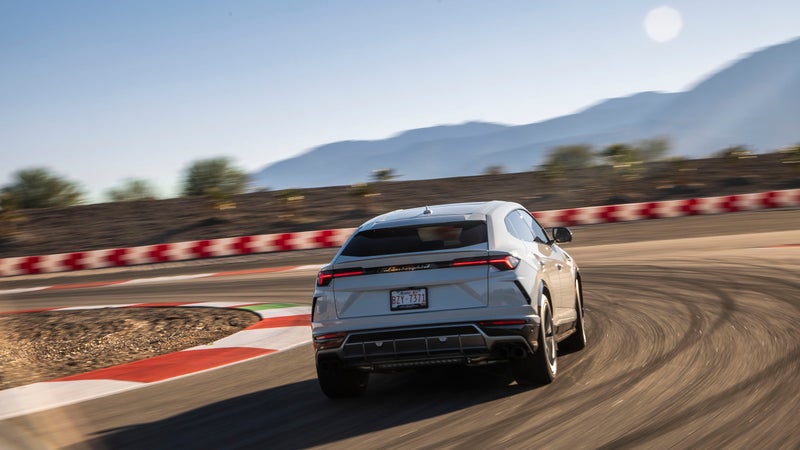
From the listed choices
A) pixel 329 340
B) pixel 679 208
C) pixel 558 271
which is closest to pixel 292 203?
pixel 679 208

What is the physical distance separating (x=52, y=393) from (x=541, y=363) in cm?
441

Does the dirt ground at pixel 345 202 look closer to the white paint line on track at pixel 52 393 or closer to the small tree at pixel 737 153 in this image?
the small tree at pixel 737 153

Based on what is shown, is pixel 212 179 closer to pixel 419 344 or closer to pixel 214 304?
pixel 214 304

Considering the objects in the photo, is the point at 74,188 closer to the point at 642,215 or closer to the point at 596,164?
the point at 596,164

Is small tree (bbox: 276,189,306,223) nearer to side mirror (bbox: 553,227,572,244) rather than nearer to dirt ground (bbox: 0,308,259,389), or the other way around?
dirt ground (bbox: 0,308,259,389)

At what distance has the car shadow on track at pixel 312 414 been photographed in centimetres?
599

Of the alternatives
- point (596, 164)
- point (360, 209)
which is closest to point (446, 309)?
point (360, 209)

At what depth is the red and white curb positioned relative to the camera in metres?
7.99

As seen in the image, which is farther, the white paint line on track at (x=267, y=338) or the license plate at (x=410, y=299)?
the white paint line on track at (x=267, y=338)

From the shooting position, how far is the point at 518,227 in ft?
25.4

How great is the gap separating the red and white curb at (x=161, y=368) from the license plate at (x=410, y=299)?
308 centimetres

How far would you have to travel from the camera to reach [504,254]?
22.1ft

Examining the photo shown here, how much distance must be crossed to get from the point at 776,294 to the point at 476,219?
5.95 metres

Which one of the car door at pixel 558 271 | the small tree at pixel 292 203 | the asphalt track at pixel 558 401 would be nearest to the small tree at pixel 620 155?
the small tree at pixel 292 203
